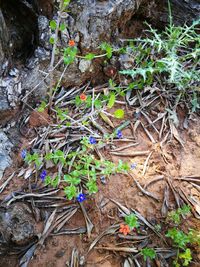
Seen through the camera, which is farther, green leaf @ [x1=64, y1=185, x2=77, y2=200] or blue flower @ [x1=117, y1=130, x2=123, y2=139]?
blue flower @ [x1=117, y1=130, x2=123, y2=139]

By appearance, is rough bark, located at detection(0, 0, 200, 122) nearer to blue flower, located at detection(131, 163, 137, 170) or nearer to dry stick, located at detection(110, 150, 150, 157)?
dry stick, located at detection(110, 150, 150, 157)

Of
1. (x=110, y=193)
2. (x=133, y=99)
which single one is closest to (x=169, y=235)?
(x=110, y=193)

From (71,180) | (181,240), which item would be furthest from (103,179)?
(181,240)

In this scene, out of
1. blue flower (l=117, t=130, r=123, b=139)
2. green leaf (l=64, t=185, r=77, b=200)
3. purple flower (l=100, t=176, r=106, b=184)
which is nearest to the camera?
green leaf (l=64, t=185, r=77, b=200)

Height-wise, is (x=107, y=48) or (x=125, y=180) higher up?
(x=107, y=48)

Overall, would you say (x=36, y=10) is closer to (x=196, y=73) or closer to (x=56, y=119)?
(x=56, y=119)

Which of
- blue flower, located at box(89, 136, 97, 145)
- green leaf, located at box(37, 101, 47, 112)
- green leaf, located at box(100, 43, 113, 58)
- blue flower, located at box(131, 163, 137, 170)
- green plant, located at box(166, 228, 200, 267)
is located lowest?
green plant, located at box(166, 228, 200, 267)

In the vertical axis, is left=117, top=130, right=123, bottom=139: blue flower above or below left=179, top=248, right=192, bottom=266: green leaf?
above

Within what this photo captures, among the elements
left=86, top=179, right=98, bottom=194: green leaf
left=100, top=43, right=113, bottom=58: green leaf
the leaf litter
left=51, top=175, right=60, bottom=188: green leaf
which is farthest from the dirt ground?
left=100, top=43, right=113, bottom=58: green leaf

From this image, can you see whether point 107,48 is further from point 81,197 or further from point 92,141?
point 81,197
